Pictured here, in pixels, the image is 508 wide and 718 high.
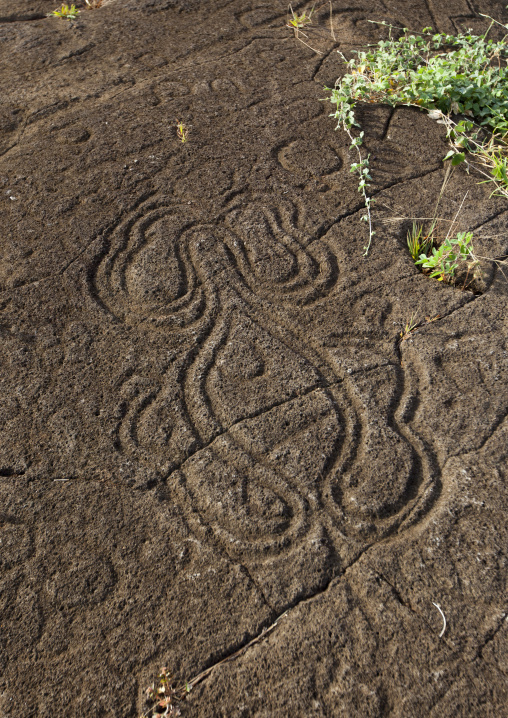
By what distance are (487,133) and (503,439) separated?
1.83 m

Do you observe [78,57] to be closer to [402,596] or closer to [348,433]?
[348,433]

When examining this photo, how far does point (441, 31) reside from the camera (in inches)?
146

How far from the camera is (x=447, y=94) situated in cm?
294

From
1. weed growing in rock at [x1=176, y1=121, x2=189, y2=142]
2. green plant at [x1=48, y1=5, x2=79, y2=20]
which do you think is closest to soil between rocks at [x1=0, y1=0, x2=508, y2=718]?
weed growing in rock at [x1=176, y1=121, x2=189, y2=142]

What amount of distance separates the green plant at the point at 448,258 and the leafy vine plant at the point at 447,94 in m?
0.59

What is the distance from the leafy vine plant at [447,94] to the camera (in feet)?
9.12

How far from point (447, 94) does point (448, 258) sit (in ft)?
4.09

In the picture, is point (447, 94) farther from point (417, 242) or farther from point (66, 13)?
point (66, 13)

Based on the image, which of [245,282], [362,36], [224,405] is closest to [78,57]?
[362,36]

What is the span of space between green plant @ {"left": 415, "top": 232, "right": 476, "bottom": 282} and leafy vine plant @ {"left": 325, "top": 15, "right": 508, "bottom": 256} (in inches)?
23.3

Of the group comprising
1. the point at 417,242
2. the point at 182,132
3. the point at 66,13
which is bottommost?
the point at 417,242

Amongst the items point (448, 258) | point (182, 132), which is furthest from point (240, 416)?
point (182, 132)

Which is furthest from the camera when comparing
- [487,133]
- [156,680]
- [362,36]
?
[362,36]

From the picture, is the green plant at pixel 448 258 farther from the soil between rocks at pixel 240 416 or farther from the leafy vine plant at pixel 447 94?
the leafy vine plant at pixel 447 94
